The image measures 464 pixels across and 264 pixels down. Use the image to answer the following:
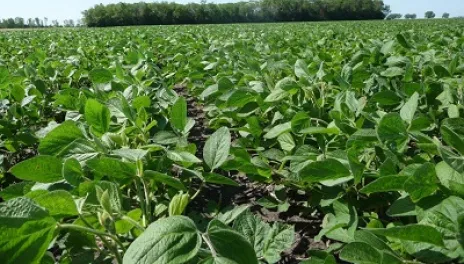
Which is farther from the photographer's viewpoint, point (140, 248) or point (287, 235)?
point (287, 235)

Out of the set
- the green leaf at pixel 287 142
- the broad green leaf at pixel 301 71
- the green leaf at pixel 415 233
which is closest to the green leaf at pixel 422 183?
the green leaf at pixel 415 233

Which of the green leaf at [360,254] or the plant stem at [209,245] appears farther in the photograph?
the green leaf at [360,254]

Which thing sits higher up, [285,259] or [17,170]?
[17,170]

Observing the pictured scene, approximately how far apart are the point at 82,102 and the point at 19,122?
0.52 m

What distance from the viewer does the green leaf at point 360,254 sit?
0.78m

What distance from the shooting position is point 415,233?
2.41 ft

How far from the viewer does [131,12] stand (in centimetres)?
5003

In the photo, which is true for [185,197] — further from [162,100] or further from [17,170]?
[162,100]

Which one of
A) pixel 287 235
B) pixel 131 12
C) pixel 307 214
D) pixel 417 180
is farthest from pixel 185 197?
pixel 131 12

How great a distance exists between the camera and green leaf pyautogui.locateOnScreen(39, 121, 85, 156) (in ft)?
3.66

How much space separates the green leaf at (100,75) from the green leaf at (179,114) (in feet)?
2.77

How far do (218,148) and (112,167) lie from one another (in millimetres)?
343

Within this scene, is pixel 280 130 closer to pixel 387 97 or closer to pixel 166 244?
pixel 387 97

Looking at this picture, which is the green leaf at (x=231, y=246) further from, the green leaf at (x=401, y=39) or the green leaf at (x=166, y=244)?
the green leaf at (x=401, y=39)
